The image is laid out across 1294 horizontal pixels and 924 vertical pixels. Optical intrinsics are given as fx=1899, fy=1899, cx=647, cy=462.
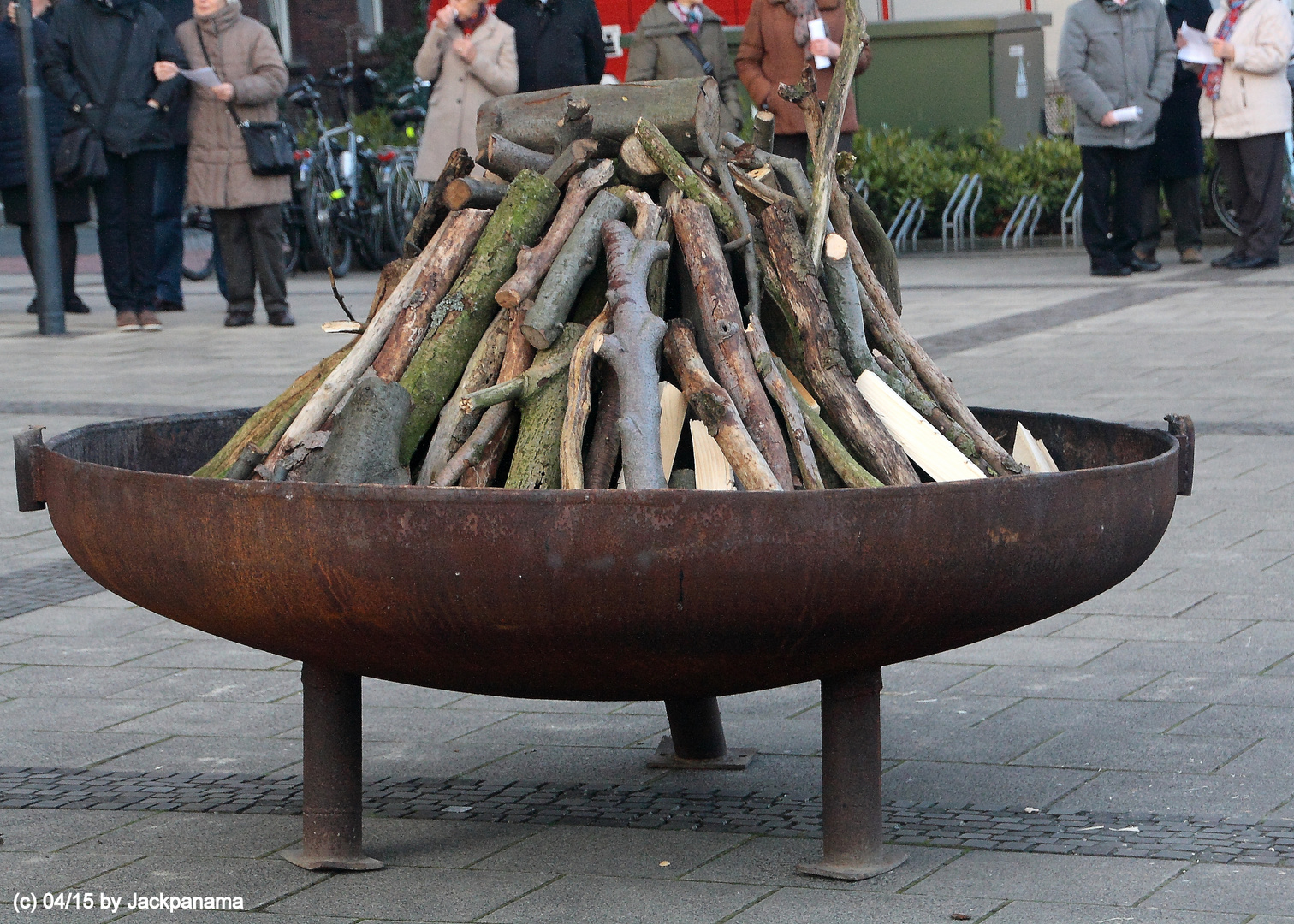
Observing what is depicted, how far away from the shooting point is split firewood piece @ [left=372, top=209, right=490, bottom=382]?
3.42m

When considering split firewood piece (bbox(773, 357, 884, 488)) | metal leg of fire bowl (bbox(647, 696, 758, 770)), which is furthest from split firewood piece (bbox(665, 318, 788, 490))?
metal leg of fire bowl (bbox(647, 696, 758, 770))

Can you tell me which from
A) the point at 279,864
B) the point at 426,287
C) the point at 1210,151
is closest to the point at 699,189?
the point at 426,287

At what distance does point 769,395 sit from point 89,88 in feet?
28.8

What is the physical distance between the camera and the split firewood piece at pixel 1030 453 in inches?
147

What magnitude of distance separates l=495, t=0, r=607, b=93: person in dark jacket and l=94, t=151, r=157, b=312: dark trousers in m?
2.32

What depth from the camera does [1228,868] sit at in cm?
310

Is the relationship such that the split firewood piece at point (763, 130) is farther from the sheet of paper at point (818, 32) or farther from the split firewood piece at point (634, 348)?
the sheet of paper at point (818, 32)

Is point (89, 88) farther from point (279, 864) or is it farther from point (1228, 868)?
point (1228, 868)

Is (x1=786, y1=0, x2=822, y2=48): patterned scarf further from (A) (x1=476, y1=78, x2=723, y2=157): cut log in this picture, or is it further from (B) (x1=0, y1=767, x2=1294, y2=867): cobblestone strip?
(B) (x1=0, y1=767, x2=1294, y2=867): cobblestone strip

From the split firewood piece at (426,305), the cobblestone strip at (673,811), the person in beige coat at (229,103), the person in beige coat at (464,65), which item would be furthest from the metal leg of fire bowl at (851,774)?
the person in beige coat at (464,65)

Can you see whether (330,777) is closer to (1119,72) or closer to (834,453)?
(834,453)

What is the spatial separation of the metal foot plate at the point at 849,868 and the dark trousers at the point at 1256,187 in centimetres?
1009

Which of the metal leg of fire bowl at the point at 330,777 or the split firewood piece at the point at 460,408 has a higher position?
the split firewood piece at the point at 460,408

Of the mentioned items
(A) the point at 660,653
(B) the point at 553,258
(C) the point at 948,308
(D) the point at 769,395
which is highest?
(B) the point at 553,258
